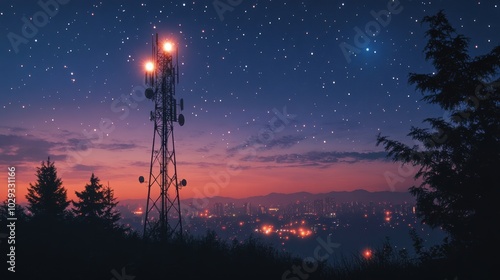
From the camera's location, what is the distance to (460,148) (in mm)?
9844

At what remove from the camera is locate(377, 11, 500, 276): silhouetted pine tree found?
891 cm

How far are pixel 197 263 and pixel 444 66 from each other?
1036 cm

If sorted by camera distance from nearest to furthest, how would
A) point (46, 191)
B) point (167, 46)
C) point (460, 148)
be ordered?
1. point (460, 148)
2. point (167, 46)
3. point (46, 191)

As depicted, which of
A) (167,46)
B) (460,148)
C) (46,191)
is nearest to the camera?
(460,148)

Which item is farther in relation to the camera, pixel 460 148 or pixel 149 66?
pixel 149 66

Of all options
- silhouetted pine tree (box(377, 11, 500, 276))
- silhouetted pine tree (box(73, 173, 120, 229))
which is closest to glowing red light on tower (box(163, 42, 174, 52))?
silhouetted pine tree (box(377, 11, 500, 276))

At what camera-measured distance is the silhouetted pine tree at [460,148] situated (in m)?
8.91

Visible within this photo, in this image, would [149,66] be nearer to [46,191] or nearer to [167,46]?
[167,46]

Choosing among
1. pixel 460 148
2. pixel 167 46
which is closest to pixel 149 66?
pixel 167 46

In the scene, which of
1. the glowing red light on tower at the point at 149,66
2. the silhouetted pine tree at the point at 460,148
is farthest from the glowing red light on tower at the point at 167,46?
the silhouetted pine tree at the point at 460,148

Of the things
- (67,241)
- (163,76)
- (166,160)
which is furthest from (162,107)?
(67,241)

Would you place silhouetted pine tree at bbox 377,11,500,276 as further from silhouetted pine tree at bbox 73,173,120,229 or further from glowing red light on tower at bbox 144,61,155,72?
silhouetted pine tree at bbox 73,173,120,229

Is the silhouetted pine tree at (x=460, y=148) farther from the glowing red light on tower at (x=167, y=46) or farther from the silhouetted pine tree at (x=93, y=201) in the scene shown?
the silhouetted pine tree at (x=93, y=201)

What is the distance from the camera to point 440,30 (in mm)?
10680
